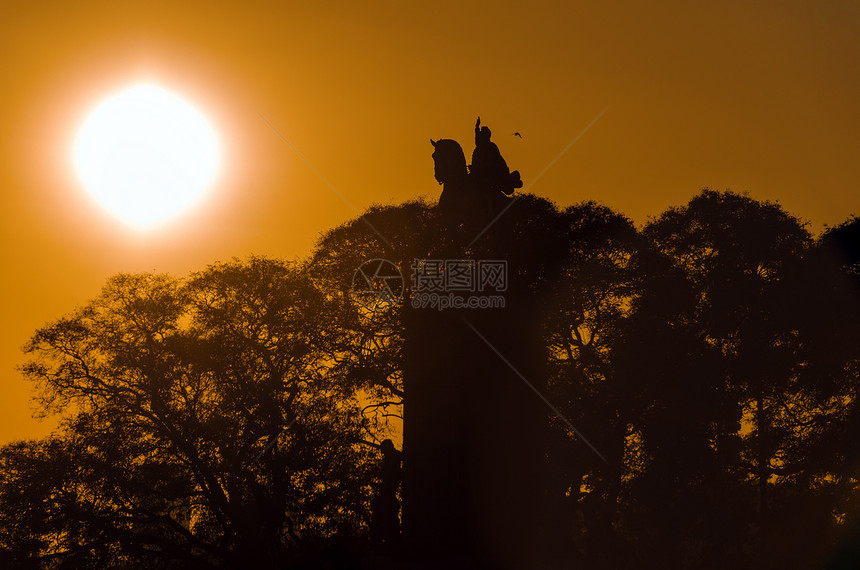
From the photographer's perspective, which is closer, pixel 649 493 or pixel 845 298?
pixel 649 493

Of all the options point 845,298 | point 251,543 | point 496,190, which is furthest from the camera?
point 845,298

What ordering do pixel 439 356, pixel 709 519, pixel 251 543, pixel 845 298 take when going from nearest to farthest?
pixel 439 356, pixel 251 543, pixel 709 519, pixel 845 298

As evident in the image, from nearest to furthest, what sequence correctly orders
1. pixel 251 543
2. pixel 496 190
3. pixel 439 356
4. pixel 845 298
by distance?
pixel 439 356 → pixel 496 190 → pixel 251 543 → pixel 845 298

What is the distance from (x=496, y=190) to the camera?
56.7 ft

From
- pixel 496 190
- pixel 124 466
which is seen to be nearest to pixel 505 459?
pixel 496 190

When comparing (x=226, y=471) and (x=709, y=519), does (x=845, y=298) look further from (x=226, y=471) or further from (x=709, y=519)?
(x=226, y=471)

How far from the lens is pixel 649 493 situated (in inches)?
1125

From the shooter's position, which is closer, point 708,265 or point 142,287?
point 142,287

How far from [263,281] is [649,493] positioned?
1298 centimetres

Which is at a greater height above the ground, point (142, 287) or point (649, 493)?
point (142, 287)

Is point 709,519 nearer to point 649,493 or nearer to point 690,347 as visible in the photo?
point 649,493

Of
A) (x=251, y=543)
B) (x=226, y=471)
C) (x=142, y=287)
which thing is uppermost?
(x=142, y=287)

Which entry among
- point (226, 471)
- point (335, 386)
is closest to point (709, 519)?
point (335, 386)

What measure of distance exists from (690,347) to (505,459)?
16.2 m
